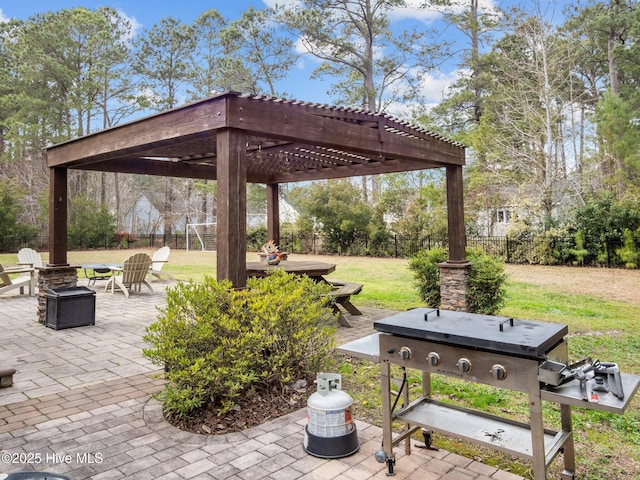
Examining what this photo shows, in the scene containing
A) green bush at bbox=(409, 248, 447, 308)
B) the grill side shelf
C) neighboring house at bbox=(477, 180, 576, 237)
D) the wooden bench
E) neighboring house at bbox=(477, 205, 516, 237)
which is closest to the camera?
the grill side shelf

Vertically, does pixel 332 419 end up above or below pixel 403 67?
below

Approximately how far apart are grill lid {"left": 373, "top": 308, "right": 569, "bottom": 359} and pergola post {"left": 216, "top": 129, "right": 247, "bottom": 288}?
72.5 inches

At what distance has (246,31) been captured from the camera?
2095 cm

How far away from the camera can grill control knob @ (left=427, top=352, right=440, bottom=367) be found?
2.02 metres

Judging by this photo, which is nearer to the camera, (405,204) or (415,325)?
(415,325)

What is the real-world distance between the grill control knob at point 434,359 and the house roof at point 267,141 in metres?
2.61

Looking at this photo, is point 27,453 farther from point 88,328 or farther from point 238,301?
point 88,328

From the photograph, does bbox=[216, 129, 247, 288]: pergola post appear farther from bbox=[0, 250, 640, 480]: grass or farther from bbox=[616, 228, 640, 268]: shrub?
bbox=[616, 228, 640, 268]: shrub

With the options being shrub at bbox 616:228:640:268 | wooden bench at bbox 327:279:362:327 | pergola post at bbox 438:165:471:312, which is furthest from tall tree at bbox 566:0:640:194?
wooden bench at bbox 327:279:362:327

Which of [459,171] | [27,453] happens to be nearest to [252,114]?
[27,453]

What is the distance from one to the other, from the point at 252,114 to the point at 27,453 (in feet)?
9.77

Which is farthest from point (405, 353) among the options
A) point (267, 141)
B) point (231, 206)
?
point (267, 141)

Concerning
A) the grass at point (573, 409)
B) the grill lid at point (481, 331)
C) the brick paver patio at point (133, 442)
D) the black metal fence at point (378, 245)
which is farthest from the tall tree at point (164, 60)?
the grill lid at point (481, 331)

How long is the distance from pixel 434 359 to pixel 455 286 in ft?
15.3
